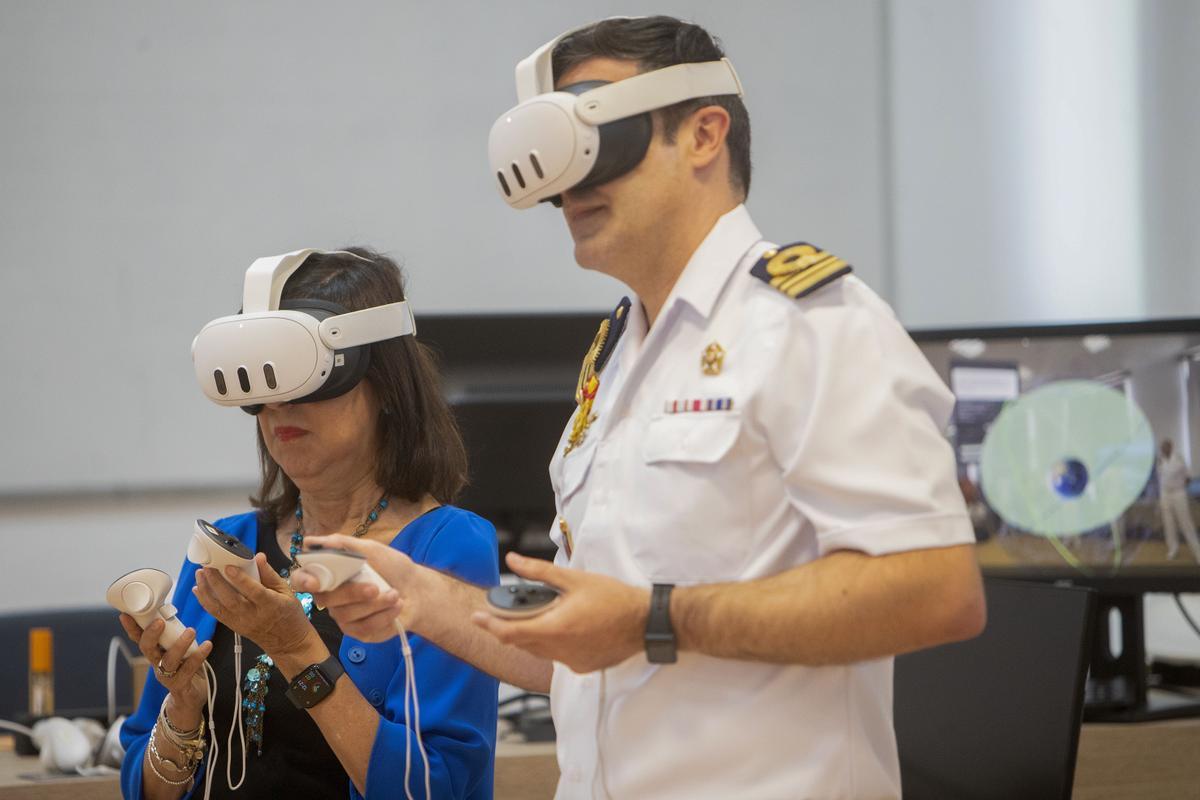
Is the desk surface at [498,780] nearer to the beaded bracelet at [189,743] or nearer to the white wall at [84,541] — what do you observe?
the beaded bracelet at [189,743]

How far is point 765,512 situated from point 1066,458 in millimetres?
1478

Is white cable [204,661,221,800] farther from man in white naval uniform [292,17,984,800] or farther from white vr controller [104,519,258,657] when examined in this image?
man in white naval uniform [292,17,984,800]

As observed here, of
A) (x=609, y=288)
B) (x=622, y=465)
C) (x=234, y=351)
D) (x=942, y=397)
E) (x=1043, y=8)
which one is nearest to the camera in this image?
(x=942, y=397)

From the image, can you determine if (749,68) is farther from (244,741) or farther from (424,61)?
(244,741)

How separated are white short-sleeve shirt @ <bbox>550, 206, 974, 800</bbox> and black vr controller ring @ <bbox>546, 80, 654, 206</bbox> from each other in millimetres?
143

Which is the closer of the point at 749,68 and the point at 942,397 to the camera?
the point at 942,397

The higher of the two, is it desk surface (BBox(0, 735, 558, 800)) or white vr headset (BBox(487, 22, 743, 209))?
white vr headset (BBox(487, 22, 743, 209))

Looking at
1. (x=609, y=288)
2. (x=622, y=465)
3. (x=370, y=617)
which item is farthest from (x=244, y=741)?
(x=609, y=288)

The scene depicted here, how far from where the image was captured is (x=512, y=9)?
4082 millimetres

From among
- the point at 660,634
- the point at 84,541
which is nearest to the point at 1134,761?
the point at 660,634

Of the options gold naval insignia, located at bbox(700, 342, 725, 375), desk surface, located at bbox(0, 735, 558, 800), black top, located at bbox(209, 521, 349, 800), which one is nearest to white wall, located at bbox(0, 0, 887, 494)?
desk surface, located at bbox(0, 735, 558, 800)

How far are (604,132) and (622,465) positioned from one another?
1.10 ft

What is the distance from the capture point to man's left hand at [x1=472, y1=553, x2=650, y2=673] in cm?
106

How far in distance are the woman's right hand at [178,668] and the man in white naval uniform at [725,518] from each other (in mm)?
382
